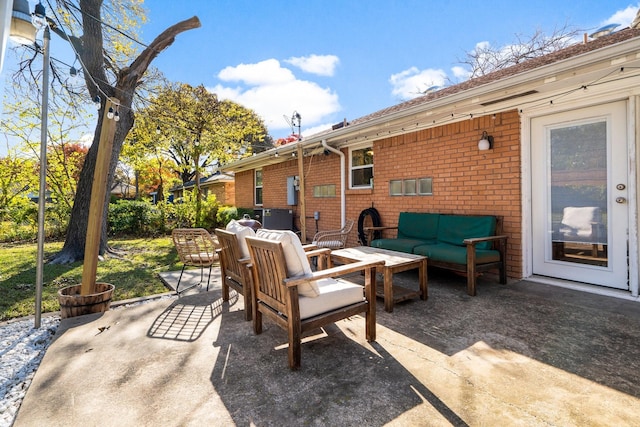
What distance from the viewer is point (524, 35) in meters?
11.2

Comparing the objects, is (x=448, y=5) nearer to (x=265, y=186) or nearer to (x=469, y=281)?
(x=469, y=281)

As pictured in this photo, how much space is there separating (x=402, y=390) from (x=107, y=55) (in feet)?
31.3

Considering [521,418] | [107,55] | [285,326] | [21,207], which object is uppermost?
[107,55]

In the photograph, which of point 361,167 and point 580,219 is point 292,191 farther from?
point 580,219

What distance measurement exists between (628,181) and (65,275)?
8.55m

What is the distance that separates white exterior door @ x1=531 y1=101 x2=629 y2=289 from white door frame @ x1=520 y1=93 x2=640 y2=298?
5 centimetres

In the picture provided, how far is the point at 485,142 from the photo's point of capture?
4.83 metres

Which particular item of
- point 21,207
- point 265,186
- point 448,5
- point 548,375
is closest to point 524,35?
point 448,5

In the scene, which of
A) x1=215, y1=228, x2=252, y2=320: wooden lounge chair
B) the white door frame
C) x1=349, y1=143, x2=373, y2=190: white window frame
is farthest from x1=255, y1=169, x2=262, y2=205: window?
the white door frame

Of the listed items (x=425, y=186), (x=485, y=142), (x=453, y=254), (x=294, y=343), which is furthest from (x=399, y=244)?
(x=294, y=343)

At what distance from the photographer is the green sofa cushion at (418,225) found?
17.8 feet

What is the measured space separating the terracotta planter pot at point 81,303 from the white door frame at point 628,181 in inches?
221

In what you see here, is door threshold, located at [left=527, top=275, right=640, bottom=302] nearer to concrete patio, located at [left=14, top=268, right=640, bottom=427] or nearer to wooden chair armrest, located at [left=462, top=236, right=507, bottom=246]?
concrete patio, located at [left=14, top=268, right=640, bottom=427]

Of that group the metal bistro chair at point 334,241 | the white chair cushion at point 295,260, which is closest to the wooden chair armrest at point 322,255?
the white chair cushion at point 295,260
